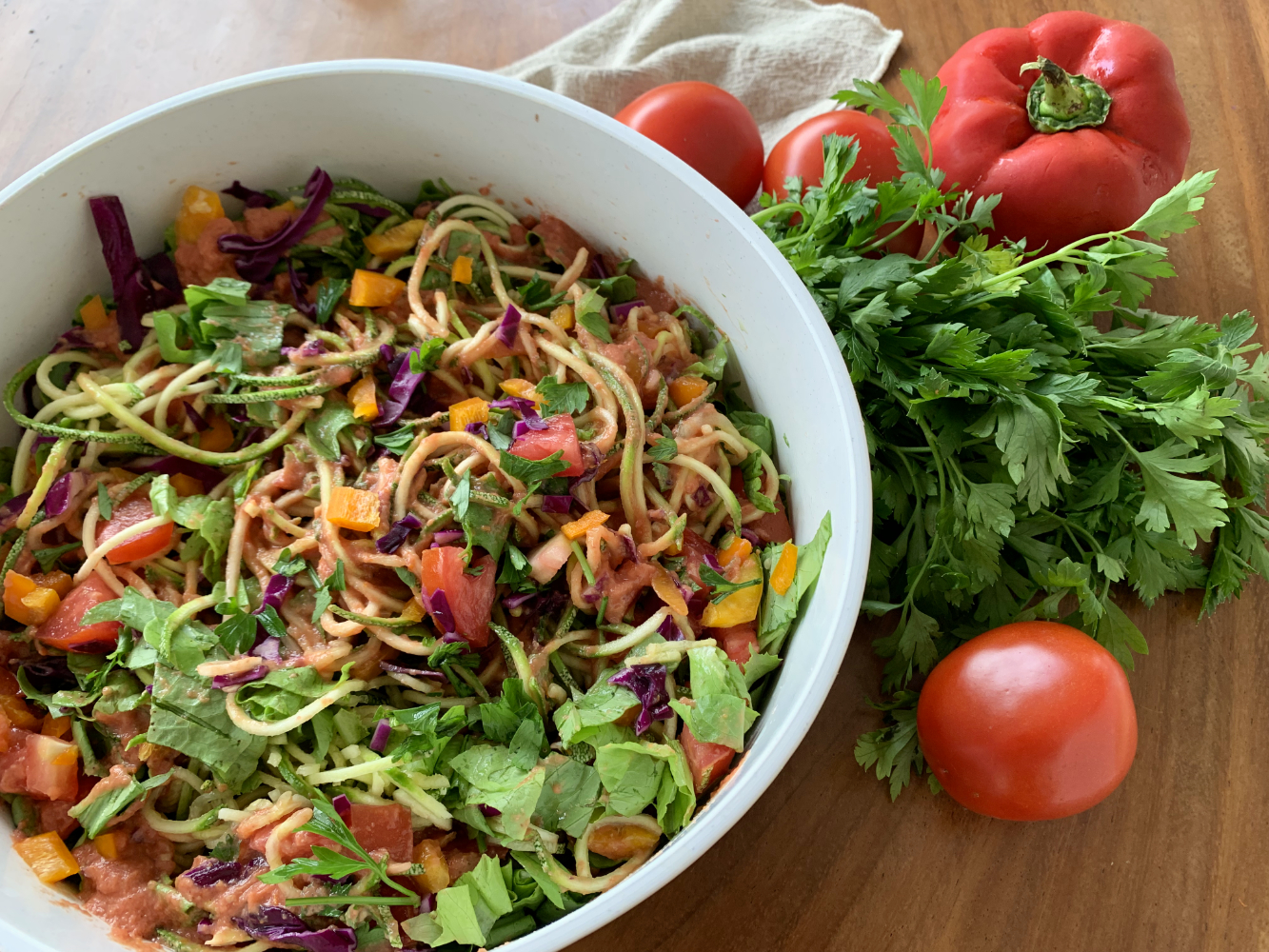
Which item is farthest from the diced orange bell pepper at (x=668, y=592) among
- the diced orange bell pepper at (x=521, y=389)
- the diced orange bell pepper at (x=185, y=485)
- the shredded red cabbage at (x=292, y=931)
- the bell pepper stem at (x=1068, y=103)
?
the bell pepper stem at (x=1068, y=103)

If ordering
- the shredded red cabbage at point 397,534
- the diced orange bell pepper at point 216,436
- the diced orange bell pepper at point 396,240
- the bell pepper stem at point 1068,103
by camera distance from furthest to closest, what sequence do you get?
the bell pepper stem at point 1068,103 → the diced orange bell pepper at point 396,240 → the diced orange bell pepper at point 216,436 → the shredded red cabbage at point 397,534

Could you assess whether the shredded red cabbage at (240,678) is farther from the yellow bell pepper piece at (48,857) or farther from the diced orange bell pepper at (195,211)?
the diced orange bell pepper at (195,211)

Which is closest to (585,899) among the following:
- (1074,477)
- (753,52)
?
(1074,477)

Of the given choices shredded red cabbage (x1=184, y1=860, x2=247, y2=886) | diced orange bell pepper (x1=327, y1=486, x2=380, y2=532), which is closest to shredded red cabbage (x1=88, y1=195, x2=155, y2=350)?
diced orange bell pepper (x1=327, y1=486, x2=380, y2=532)

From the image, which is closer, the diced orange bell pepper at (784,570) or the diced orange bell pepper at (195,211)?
the diced orange bell pepper at (784,570)

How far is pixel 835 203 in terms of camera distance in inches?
79.3

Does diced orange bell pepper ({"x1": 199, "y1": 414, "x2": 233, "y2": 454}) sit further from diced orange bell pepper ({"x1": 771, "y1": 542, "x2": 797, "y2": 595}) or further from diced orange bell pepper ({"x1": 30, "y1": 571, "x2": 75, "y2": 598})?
diced orange bell pepper ({"x1": 771, "y1": 542, "x2": 797, "y2": 595})

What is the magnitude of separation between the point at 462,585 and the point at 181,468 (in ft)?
2.57

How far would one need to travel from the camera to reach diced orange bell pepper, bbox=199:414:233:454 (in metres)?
2.12

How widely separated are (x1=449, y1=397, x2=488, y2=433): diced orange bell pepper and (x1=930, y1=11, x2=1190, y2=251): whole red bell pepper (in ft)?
4.61

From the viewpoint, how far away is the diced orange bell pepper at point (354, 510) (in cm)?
190

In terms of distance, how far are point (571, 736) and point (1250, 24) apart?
111 inches

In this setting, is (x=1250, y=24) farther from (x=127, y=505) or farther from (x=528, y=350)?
(x=127, y=505)

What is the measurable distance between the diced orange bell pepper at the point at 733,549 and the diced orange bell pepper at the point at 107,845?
1.37 m
